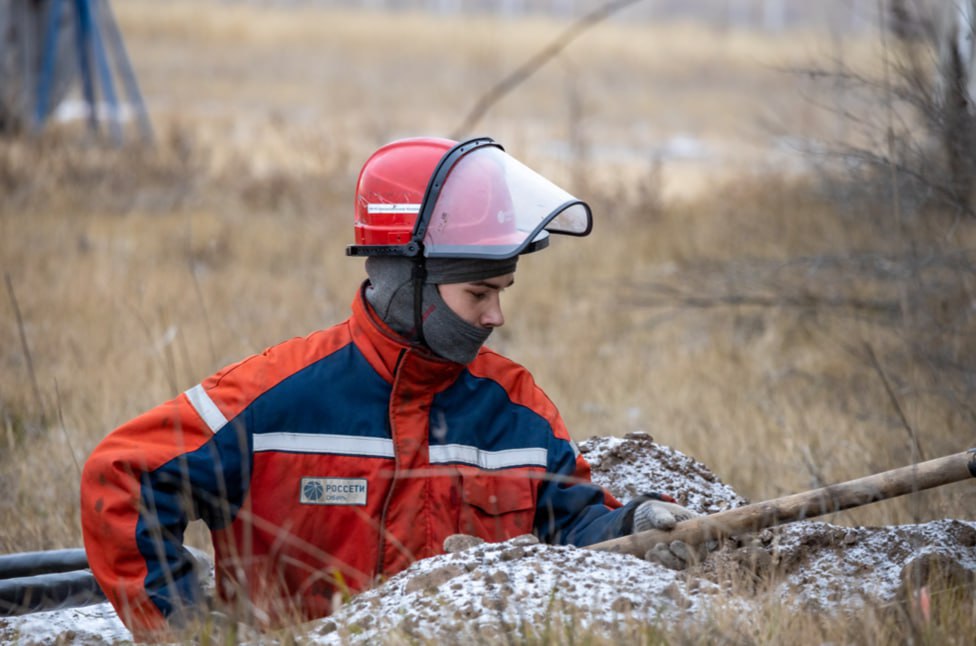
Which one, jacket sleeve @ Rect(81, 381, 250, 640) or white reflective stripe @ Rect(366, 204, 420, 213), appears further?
white reflective stripe @ Rect(366, 204, 420, 213)

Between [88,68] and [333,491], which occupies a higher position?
[88,68]

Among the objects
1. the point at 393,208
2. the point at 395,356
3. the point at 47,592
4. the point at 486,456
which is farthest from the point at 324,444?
the point at 47,592

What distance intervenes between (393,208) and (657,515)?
42.4 inches

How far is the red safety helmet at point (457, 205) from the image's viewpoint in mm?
3250

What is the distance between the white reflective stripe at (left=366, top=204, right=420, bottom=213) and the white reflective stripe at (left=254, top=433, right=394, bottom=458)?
2.03 ft

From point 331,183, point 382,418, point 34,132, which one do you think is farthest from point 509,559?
point 34,132

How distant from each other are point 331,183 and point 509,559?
8768 mm

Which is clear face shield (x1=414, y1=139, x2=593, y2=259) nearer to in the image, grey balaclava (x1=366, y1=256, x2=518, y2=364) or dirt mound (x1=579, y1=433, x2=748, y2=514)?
grey balaclava (x1=366, y1=256, x2=518, y2=364)

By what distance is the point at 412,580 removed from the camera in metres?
2.90

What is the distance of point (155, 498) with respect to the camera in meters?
3.09

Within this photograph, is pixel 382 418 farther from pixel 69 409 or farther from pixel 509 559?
pixel 69 409

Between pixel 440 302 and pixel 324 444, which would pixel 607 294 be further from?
pixel 324 444

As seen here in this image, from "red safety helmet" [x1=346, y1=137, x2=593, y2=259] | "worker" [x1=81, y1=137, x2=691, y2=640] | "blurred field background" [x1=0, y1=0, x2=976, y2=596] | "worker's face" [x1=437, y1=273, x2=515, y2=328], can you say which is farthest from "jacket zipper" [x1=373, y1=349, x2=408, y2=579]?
→ "blurred field background" [x1=0, y1=0, x2=976, y2=596]

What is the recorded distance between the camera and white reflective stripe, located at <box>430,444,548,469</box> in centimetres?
335
